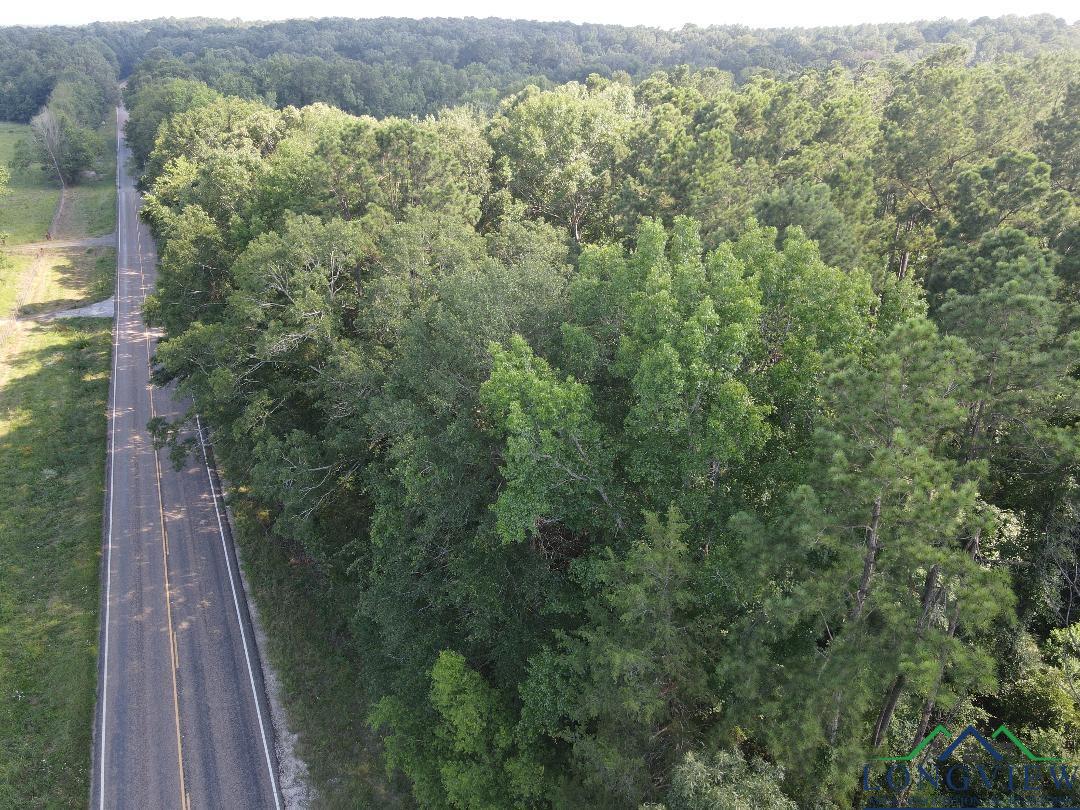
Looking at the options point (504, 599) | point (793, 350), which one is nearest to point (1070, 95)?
point (793, 350)

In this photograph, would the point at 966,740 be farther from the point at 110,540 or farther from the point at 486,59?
the point at 486,59

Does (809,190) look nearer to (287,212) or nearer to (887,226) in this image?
(887,226)

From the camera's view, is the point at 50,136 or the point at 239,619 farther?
the point at 50,136

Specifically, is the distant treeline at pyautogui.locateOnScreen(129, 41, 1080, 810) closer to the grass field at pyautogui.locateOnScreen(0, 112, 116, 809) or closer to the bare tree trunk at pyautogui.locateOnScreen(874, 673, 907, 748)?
the bare tree trunk at pyautogui.locateOnScreen(874, 673, 907, 748)

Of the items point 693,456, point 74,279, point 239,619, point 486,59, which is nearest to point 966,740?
point 693,456

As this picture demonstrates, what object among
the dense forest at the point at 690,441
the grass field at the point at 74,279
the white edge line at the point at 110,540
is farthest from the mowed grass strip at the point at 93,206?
the dense forest at the point at 690,441
